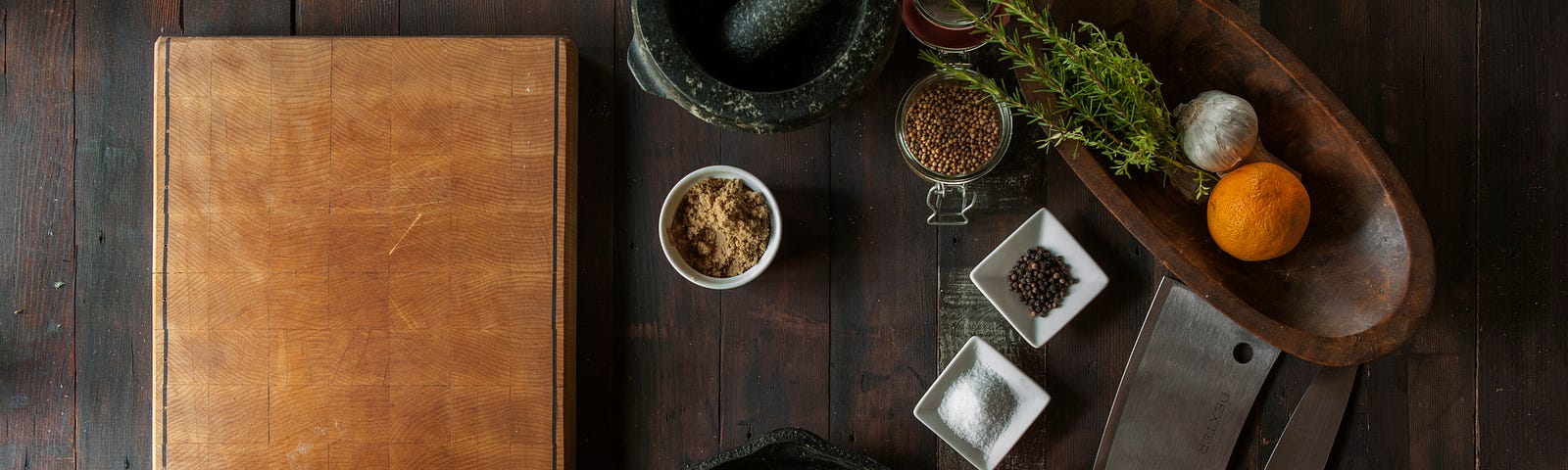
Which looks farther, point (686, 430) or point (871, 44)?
point (686, 430)

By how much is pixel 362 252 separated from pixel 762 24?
607 millimetres

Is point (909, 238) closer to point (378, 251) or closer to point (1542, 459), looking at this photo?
point (378, 251)

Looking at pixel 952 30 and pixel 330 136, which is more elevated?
pixel 952 30

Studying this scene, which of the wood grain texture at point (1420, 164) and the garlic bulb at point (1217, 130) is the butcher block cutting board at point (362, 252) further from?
the wood grain texture at point (1420, 164)

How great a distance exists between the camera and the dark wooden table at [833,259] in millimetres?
1115

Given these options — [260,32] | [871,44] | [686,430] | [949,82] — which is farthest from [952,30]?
→ [260,32]

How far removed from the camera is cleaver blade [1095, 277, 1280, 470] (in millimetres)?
1078

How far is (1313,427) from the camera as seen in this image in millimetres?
Answer: 1091

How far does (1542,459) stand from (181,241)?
187 centimetres

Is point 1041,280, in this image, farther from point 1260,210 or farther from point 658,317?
point 658,317

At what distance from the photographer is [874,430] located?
1125 mm

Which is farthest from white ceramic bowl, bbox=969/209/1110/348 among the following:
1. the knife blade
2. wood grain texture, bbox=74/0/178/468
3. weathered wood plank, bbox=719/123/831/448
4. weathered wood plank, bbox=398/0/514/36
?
wood grain texture, bbox=74/0/178/468

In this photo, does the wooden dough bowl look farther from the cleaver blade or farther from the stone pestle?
the stone pestle

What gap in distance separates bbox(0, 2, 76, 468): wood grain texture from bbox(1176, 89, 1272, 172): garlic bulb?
148cm
